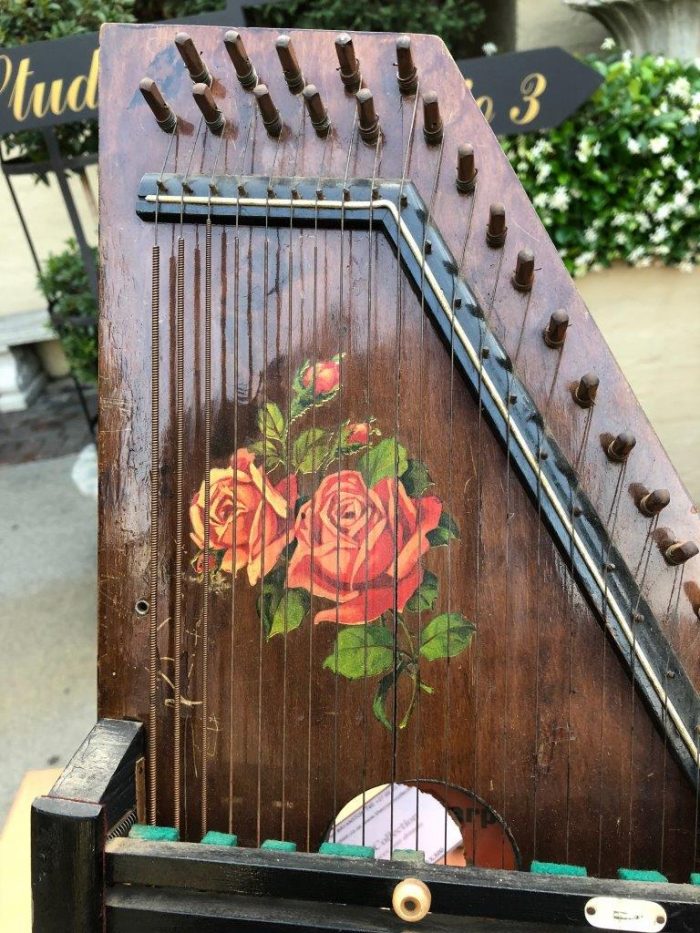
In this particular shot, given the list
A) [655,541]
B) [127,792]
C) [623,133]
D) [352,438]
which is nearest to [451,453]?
[352,438]

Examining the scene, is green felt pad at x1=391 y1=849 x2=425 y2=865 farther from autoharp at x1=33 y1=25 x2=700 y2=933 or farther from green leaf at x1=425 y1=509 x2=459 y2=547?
green leaf at x1=425 y1=509 x2=459 y2=547

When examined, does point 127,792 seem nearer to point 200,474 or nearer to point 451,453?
point 200,474

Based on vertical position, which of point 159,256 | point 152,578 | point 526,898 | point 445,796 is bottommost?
point 445,796

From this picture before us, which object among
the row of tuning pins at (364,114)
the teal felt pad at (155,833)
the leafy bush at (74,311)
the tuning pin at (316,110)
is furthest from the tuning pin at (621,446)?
the leafy bush at (74,311)

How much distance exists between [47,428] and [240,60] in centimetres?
353

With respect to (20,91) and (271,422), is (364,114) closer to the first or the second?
(271,422)

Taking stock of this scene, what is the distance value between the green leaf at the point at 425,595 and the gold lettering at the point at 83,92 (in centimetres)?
150

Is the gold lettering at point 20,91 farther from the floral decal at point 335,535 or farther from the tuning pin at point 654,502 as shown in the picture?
the tuning pin at point 654,502

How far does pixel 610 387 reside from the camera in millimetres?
943

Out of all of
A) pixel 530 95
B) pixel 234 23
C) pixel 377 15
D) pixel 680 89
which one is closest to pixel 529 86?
pixel 530 95

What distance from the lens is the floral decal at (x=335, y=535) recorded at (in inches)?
37.3

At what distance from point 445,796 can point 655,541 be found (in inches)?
14.2

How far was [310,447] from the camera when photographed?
3.15 ft

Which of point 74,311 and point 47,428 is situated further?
point 47,428
